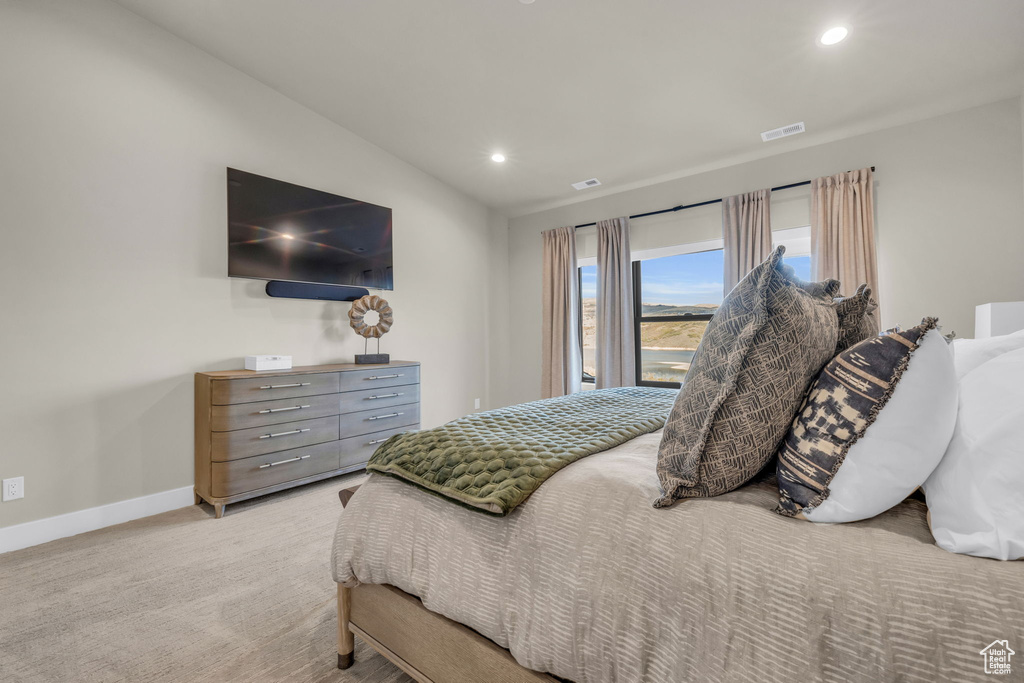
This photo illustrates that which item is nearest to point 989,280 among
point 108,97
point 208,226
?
point 208,226

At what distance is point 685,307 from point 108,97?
4.53 metres

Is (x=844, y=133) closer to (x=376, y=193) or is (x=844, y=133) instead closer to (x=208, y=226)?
(x=376, y=193)

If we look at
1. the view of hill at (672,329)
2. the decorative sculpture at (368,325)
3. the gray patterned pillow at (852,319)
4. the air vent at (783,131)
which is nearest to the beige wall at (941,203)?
the air vent at (783,131)

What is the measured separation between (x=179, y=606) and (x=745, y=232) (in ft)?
13.6

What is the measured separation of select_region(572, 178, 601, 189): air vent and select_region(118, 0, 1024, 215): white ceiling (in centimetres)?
53

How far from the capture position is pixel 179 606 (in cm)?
167

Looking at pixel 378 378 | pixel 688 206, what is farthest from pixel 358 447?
pixel 688 206

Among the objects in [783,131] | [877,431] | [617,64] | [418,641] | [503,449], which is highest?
[617,64]

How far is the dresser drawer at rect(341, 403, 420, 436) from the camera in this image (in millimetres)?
3127

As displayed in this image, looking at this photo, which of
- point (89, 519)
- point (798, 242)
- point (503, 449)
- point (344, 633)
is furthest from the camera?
point (798, 242)

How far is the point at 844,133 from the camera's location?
3.18 m

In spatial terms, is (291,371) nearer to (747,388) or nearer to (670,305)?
(747,388)

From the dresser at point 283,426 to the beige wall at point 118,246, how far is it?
32cm

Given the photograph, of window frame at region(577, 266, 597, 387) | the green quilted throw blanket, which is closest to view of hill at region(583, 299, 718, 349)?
window frame at region(577, 266, 597, 387)
